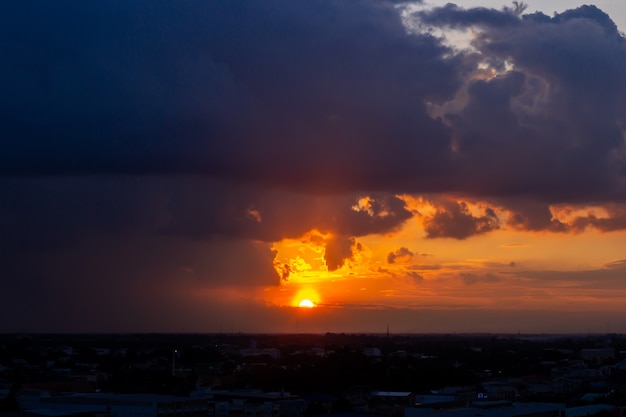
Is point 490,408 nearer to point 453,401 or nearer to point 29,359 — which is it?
point 453,401

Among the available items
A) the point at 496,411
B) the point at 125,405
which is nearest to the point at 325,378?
the point at 125,405

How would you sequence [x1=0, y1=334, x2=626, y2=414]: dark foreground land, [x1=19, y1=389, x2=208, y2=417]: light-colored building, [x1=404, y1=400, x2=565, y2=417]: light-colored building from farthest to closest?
[x1=0, y1=334, x2=626, y2=414]: dark foreground land < [x1=19, y1=389, x2=208, y2=417]: light-colored building < [x1=404, y1=400, x2=565, y2=417]: light-colored building

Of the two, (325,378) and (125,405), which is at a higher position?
(325,378)

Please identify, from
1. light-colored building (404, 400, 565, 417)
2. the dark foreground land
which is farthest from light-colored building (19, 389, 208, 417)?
light-colored building (404, 400, 565, 417)

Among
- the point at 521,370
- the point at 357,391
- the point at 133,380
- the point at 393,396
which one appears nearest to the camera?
the point at 393,396

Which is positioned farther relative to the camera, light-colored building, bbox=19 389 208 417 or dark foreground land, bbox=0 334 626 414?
dark foreground land, bbox=0 334 626 414

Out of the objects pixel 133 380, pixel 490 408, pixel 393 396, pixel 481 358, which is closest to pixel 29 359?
pixel 133 380

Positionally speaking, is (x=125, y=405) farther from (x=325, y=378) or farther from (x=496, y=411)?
(x=325, y=378)

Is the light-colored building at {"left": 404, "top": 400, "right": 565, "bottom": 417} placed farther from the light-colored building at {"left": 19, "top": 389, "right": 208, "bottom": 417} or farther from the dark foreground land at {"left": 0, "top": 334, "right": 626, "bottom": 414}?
the light-colored building at {"left": 19, "top": 389, "right": 208, "bottom": 417}

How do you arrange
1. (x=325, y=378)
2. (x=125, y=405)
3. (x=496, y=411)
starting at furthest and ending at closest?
(x=325, y=378)
(x=125, y=405)
(x=496, y=411)

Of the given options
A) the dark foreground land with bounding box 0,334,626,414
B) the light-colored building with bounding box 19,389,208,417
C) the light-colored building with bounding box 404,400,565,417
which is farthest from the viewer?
the dark foreground land with bounding box 0,334,626,414

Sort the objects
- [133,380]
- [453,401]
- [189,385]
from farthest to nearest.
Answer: [133,380], [189,385], [453,401]
